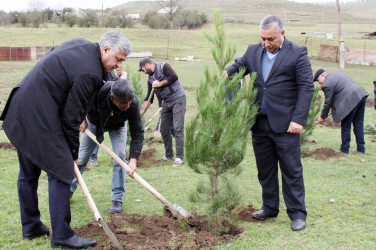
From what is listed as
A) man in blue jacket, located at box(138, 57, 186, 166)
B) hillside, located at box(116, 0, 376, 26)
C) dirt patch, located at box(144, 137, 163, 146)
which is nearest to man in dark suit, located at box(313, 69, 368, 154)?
man in blue jacket, located at box(138, 57, 186, 166)

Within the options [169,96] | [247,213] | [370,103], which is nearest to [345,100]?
[169,96]

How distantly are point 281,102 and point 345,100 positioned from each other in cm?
436

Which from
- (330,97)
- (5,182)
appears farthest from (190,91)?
(5,182)

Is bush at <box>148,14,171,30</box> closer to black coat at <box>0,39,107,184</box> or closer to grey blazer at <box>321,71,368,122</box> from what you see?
grey blazer at <box>321,71,368,122</box>

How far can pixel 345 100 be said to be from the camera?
8289 millimetres

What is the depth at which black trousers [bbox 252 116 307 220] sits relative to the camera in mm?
4527

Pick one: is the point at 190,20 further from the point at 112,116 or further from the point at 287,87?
the point at 287,87

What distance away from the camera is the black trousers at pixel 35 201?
395cm

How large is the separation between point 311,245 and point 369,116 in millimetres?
9716

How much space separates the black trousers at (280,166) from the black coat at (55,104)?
6.27 ft

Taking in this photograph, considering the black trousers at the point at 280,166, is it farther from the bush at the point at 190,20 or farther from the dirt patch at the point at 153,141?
the bush at the point at 190,20

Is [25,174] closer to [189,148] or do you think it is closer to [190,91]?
[189,148]

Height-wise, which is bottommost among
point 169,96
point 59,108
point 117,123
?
point 117,123

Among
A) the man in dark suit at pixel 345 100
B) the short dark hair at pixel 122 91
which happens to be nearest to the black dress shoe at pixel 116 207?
the short dark hair at pixel 122 91
